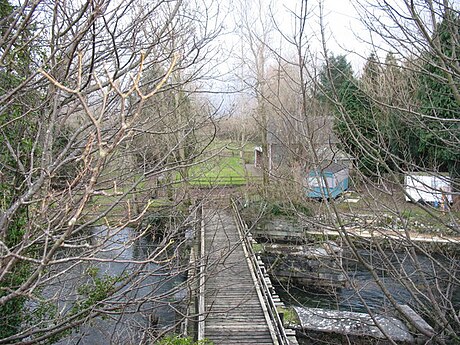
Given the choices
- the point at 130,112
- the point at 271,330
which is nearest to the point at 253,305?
the point at 271,330

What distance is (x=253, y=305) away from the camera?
9898mm

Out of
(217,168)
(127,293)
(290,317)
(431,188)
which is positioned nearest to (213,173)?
(217,168)

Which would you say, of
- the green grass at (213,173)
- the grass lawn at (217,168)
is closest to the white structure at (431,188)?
the grass lawn at (217,168)

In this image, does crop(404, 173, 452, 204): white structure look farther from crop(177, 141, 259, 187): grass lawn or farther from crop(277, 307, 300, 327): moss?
crop(277, 307, 300, 327): moss

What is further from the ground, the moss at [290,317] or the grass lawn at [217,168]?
the grass lawn at [217,168]

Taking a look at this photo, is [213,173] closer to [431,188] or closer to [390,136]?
[390,136]

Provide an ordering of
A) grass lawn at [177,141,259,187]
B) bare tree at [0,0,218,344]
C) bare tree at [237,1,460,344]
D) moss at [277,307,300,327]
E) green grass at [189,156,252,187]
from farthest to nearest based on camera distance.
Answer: moss at [277,307,300,327], green grass at [189,156,252,187], grass lawn at [177,141,259,187], bare tree at [237,1,460,344], bare tree at [0,0,218,344]

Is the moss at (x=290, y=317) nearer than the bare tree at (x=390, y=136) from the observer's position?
No

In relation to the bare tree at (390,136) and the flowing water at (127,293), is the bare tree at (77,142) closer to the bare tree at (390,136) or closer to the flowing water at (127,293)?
the flowing water at (127,293)

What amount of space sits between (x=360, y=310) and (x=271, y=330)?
5380mm

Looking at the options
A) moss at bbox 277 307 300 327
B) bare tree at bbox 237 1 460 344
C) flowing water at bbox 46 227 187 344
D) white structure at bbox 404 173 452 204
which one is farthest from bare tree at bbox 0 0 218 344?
moss at bbox 277 307 300 327

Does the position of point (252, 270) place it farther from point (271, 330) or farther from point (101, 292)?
point (101, 292)

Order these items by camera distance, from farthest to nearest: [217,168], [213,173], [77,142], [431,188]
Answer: [213,173], [217,168], [77,142], [431,188]

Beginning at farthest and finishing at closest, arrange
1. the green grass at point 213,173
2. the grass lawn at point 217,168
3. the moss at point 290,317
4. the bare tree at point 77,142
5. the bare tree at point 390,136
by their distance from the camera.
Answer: the moss at point 290,317 → the green grass at point 213,173 → the grass lawn at point 217,168 → the bare tree at point 390,136 → the bare tree at point 77,142
